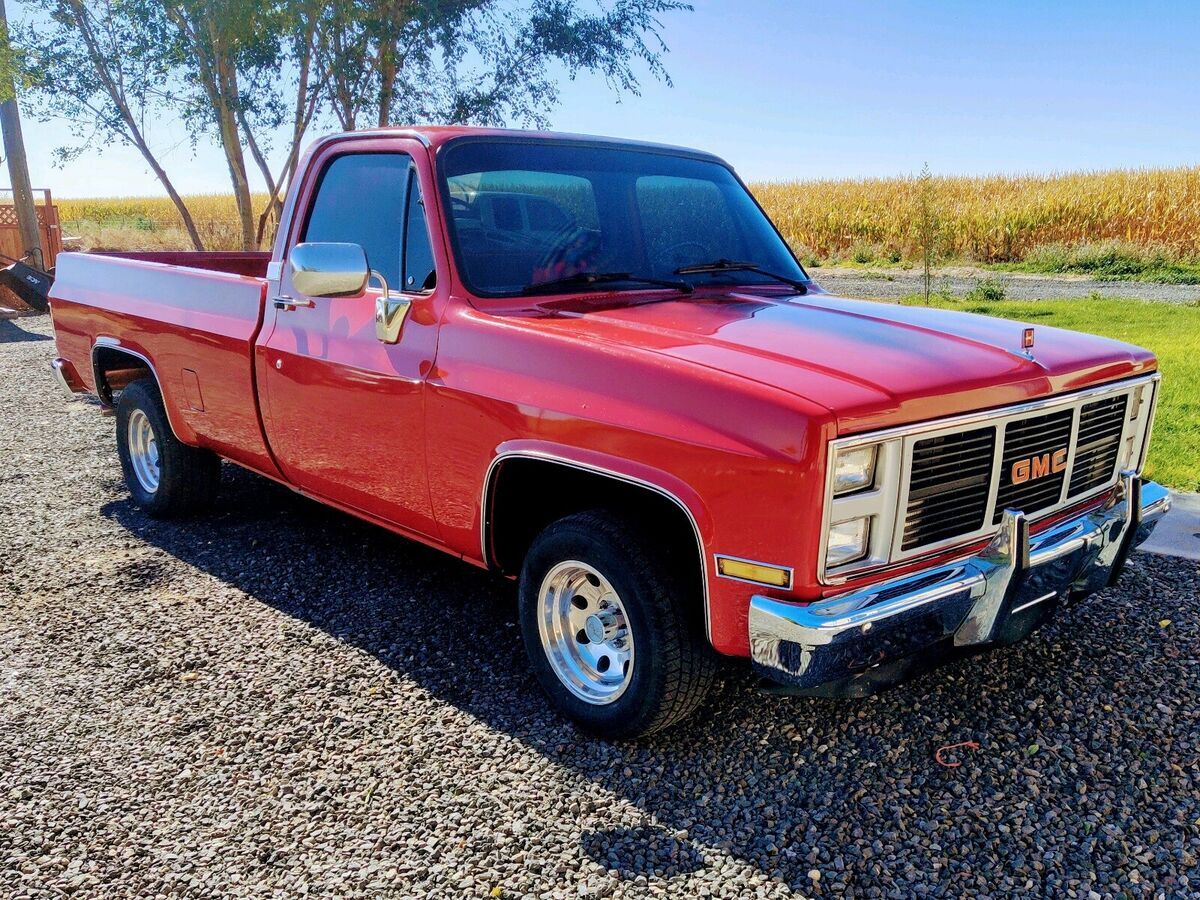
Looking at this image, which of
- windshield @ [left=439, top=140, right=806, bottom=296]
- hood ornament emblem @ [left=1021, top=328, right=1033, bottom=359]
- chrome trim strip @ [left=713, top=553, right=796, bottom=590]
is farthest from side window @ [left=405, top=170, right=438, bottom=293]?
hood ornament emblem @ [left=1021, top=328, right=1033, bottom=359]

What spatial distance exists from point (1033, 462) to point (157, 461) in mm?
4493

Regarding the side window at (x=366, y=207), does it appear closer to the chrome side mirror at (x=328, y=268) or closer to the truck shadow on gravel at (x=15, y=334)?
the chrome side mirror at (x=328, y=268)

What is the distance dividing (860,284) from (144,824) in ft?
59.2

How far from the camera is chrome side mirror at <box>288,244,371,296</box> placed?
355cm

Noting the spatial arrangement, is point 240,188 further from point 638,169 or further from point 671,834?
point 671,834

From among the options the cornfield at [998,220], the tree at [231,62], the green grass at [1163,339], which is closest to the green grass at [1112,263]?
the cornfield at [998,220]

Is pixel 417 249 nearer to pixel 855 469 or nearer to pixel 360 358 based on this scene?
pixel 360 358

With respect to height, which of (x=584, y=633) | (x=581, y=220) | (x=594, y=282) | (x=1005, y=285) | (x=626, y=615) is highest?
(x=581, y=220)

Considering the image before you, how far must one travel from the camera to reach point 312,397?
412 cm

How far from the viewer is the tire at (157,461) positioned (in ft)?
17.6

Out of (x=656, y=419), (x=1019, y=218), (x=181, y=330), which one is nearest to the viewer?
(x=656, y=419)

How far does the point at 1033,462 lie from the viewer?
310 centimetres

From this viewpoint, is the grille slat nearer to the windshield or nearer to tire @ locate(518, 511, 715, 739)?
tire @ locate(518, 511, 715, 739)

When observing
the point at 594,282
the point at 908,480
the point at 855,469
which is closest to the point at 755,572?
the point at 855,469
